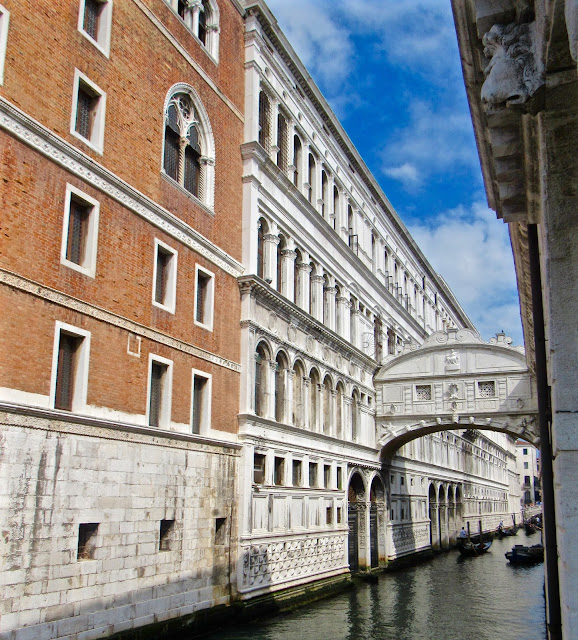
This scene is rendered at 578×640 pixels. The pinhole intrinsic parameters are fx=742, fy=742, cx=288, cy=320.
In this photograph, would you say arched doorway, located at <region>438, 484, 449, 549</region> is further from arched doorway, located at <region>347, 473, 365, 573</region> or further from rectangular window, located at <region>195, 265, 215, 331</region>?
rectangular window, located at <region>195, 265, 215, 331</region>

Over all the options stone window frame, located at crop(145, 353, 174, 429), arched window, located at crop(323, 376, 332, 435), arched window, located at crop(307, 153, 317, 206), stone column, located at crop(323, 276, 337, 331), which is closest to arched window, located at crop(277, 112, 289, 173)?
arched window, located at crop(307, 153, 317, 206)

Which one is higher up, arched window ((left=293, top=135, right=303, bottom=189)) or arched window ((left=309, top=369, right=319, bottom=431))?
arched window ((left=293, top=135, right=303, bottom=189))

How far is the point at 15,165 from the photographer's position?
38.4 ft

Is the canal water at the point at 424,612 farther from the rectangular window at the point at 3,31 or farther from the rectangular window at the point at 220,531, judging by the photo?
the rectangular window at the point at 3,31

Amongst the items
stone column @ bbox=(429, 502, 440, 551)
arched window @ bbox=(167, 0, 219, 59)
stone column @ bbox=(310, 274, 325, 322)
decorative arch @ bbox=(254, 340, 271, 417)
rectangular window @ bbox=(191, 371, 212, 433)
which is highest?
arched window @ bbox=(167, 0, 219, 59)

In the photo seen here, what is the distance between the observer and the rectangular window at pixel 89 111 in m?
13.5

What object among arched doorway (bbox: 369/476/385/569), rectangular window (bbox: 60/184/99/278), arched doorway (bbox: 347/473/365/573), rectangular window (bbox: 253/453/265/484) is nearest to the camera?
rectangular window (bbox: 60/184/99/278)

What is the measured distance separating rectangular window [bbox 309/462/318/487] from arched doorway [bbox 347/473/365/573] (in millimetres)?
4395

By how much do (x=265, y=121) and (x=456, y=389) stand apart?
11908 millimetres

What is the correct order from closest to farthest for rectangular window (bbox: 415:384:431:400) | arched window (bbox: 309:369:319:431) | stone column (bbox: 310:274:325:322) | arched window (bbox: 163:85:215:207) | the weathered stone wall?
1. the weathered stone wall
2. arched window (bbox: 163:85:215:207)
3. arched window (bbox: 309:369:319:431)
4. stone column (bbox: 310:274:325:322)
5. rectangular window (bbox: 415:384:431:400)

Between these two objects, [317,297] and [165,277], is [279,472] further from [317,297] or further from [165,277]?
[165,277]

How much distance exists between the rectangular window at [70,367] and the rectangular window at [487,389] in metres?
17.2

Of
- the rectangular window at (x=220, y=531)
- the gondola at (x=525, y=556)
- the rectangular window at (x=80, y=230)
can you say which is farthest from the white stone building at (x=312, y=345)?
the rectangular window at (x=80, y=230)

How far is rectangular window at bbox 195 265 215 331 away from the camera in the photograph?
1712cm
